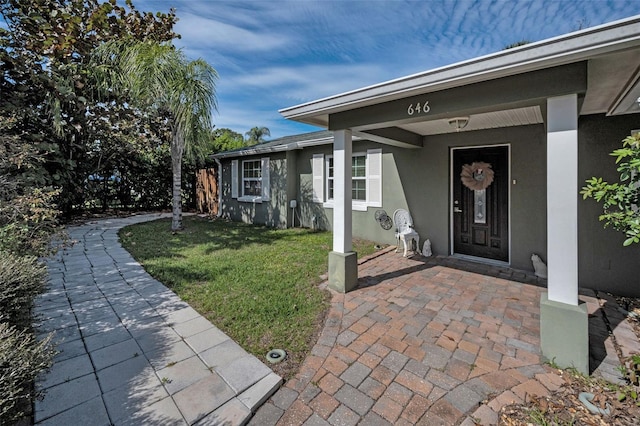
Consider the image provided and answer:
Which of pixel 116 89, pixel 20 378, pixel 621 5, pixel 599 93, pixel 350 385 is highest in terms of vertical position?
pixel 116 89

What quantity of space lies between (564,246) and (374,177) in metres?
5.09

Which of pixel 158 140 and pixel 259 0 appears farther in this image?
pixel 158 140

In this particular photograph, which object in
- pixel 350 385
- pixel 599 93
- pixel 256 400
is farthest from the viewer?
pixel 599 93

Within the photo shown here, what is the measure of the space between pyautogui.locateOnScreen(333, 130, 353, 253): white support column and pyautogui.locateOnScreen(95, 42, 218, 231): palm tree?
546 centimetres

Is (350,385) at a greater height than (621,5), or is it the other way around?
(621,5)

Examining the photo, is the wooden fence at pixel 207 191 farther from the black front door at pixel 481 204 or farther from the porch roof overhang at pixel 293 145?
the black front door at pixel 481 204

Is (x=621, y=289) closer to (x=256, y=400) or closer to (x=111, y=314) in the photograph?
(x=256, y=400)

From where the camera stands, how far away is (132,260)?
5898mm

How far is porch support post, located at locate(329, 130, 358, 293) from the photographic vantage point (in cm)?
434

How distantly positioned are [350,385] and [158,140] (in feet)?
44.2

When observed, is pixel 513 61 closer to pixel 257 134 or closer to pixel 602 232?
pixel 602 232

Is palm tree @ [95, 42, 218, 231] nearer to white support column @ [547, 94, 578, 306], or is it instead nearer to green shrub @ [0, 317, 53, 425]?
green shrub @ [0, 317, 53, 425]

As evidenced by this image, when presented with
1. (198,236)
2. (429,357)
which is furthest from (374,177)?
(198,236)

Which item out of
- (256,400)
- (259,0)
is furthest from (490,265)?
(259,0)
